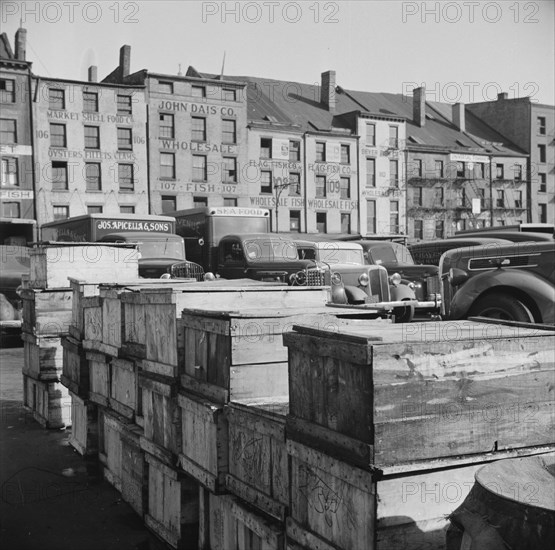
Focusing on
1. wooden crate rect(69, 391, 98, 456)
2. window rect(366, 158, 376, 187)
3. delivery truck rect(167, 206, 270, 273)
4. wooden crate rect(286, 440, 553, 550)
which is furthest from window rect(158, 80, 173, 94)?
wooden crate rect(286, 440, 553, 550)

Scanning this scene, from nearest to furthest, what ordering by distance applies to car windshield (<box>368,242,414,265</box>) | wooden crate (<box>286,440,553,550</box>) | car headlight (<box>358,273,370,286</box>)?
wooden crate (<box>286,440,553,550</box>), car headlight (<box>358,273,370,286</box>), car windshield (<box>368,242,414,265</box>)

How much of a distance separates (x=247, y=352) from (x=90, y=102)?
128ft

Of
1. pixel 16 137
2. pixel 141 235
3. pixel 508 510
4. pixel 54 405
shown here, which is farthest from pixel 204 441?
pixel 16 137

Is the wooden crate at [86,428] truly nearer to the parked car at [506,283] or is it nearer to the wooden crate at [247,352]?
the wooden crate at [247,352]

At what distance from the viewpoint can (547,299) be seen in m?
10.7

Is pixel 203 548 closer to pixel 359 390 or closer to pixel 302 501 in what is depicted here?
pixel 302 501

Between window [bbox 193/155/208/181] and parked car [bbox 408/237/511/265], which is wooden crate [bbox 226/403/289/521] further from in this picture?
window [bbox 193/155/208/181]

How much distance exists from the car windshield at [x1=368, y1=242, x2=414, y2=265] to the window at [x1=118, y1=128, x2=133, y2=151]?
81.0ft

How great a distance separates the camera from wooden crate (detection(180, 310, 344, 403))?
205 inches

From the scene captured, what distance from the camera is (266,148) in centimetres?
4678

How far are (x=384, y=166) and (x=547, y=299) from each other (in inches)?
1654

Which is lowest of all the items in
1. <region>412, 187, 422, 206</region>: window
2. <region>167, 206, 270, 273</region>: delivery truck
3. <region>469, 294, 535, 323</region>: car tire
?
<region>469, 294, 535, 323</region>: car tire

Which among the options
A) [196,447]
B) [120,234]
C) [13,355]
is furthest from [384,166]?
[196,447]

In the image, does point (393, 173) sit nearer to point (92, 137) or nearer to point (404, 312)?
point (92, 137)
